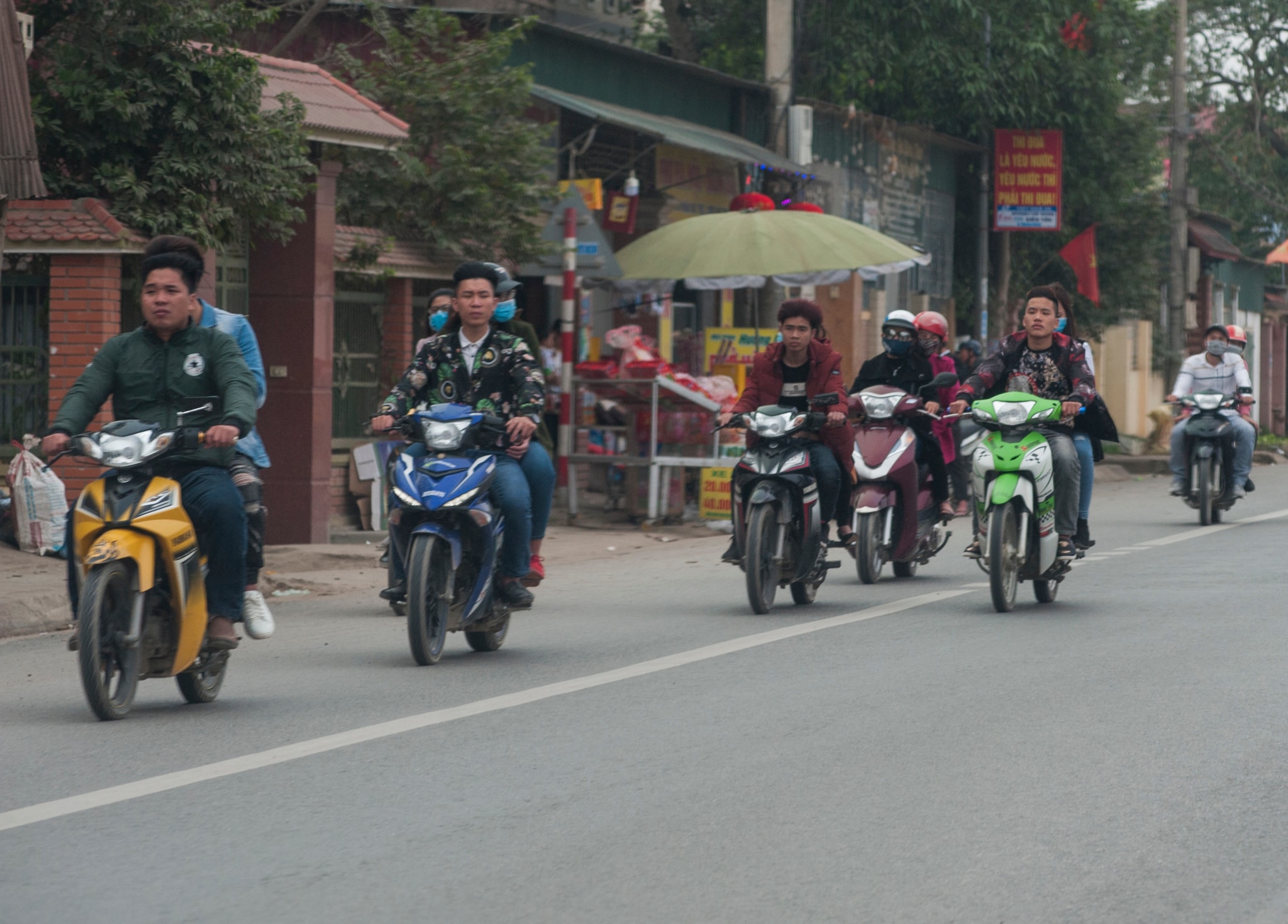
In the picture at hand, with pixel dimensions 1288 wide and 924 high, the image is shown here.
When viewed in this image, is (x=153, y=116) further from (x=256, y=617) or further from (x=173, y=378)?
(x=256, y=617)

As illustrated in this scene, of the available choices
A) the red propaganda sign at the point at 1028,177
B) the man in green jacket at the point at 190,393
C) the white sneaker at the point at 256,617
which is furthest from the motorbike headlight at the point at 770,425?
the red propaganda sign at the point at 1028,177

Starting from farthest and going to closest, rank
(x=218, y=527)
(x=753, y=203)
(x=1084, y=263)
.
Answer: (x=1084, y=263) < (x=753, y=203) < (x=218, y=527)

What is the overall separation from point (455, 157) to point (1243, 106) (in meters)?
37.2

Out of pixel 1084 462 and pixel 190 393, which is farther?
pixel 1084 462

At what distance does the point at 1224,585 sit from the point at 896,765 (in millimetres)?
6321

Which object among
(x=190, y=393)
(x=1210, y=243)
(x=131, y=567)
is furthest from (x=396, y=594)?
(x=1210, y=243)

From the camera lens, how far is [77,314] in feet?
43.3

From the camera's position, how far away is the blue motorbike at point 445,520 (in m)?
8.05

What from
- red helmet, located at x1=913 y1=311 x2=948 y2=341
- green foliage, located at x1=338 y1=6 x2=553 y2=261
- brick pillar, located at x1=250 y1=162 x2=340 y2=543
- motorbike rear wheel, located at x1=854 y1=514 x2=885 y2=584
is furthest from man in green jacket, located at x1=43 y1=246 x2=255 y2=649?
green foliage, located at x1=338 y1=6 x2=553 y2=261

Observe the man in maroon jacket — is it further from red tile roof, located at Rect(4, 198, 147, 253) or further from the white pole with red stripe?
the white pole with red stripe

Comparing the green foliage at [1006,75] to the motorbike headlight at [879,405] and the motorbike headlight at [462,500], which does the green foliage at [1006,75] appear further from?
the motorbike headlight at [462,500]

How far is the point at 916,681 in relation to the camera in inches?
314

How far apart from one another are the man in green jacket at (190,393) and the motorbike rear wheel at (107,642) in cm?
39

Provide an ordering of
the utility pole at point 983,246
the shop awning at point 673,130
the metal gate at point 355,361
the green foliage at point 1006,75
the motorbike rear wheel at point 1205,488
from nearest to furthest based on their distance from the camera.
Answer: the metal gate at point 355,361, the motorbike rear wheel at point 1205,488, the shop awning at point 673,130, the green foliage at point 1006,75, the utility pole at point 983,246
